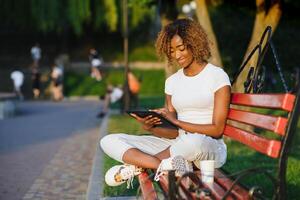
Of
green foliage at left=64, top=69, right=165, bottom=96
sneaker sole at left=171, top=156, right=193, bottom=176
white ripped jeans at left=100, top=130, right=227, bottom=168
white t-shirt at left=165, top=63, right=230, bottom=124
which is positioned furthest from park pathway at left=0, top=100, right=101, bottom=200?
green foliage at left=64, top=69, right=165, bottom=96

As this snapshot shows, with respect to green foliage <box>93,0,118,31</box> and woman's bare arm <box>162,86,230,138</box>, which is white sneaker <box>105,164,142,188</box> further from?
green foliage <box>93,0,118,31</box>

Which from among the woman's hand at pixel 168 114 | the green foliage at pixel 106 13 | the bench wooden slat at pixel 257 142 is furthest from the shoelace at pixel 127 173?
the green foliage at pixel 106 13

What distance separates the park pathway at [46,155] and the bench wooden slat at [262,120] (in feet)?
9.08

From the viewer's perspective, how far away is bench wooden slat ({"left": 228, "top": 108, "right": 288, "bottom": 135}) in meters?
4.32

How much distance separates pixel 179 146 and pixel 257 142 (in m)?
0.71

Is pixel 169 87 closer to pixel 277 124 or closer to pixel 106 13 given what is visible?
pixel 277 124

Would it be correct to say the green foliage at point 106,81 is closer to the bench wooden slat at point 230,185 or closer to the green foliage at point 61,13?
the green foliage at point 61,13

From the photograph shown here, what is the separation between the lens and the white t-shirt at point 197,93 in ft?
17.7

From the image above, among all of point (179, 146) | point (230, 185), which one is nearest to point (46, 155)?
point (179, 146)

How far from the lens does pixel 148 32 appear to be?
40781mm

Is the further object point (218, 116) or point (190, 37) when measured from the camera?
point (190, 37)

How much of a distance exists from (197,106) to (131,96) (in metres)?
14.1

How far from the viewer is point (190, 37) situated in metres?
5.52

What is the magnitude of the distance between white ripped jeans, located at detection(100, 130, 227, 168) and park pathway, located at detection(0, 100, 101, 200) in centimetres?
201
